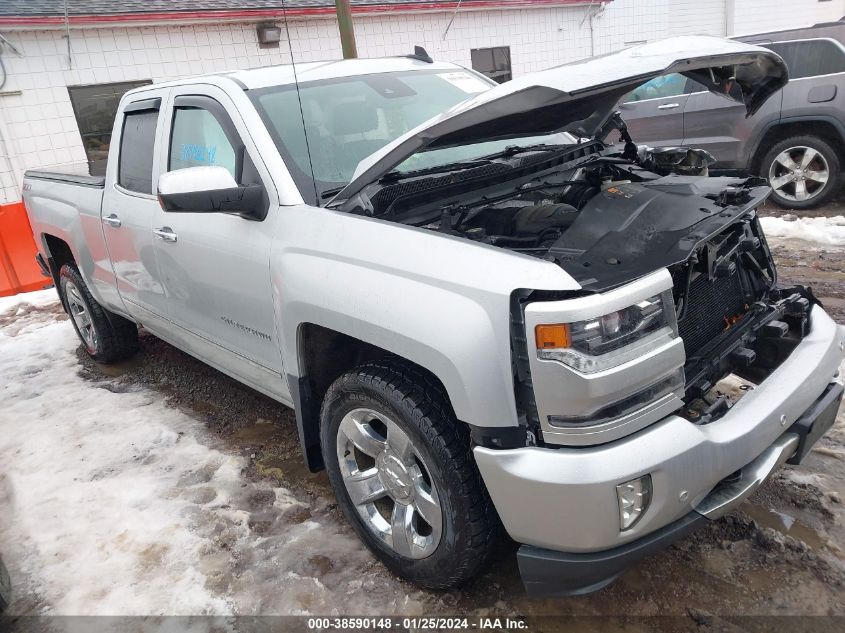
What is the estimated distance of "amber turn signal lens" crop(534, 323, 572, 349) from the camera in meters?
1.80

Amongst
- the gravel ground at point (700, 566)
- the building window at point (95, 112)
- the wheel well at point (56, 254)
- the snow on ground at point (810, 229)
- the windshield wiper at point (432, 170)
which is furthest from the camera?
the building window at point (95, 112)

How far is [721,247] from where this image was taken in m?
2.44

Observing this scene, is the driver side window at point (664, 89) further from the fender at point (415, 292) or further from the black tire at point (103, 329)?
the fender at point (415, 292)

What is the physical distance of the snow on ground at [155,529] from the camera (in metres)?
2.59

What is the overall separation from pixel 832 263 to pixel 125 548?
216 inches

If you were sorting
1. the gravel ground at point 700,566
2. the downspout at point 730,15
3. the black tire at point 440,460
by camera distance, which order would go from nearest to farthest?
the black tire at point 440,460 → the gravel ground at point 700,566 → the downspout at point 730,15

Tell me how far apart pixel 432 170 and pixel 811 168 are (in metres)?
5.53

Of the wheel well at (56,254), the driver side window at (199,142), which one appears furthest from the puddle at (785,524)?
the wheel well at (56,254)

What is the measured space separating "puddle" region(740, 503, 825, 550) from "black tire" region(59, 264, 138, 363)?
4360 mm

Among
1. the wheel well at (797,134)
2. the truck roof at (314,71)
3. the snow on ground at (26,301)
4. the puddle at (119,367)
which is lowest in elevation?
the snow on ground at (26,301)

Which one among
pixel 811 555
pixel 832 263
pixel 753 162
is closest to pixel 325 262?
pixel 811 555

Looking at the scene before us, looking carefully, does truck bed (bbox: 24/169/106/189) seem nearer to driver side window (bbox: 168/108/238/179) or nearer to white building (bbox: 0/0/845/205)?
driver side window (bbox: 168/108/238/179)

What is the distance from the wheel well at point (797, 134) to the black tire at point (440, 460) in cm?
616

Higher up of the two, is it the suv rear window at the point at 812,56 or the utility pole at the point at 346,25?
the utility pole at the point at 346,25
